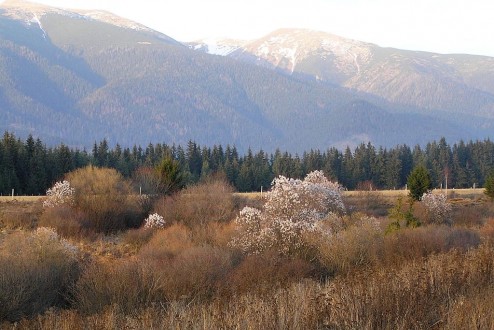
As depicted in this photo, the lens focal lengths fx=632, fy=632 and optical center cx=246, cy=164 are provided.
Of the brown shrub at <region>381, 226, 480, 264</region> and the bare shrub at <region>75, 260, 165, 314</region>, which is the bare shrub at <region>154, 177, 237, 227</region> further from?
the bare shrub at <region>75, 260, 165, 314</region>

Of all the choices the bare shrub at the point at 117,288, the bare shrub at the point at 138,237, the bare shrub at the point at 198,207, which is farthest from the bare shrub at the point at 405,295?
the bare shrub at the point at 198,207

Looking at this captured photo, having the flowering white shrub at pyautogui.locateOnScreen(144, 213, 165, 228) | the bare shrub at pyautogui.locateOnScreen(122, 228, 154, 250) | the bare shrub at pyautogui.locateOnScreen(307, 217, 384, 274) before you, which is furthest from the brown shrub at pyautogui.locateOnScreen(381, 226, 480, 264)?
the flowering white shrub at pyautogui.locateOnScreen(144, 213, 165, 228)

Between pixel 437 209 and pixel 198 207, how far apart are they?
16204 mm

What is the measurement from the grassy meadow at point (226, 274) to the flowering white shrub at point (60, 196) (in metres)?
0.75

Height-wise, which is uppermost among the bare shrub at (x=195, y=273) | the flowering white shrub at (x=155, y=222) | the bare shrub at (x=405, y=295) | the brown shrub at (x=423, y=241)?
the bare shrub at (x=405, y=295)

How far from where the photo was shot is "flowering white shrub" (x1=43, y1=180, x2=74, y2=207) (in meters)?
40.0

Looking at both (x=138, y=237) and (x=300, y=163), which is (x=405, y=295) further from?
(x=300, y=163)

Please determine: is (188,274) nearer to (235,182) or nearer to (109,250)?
(109,250)

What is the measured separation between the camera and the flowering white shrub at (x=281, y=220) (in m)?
25.9

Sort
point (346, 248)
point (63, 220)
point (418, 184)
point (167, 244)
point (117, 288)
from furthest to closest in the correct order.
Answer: point (418, 184) < point (63, 220) < point (167, 244) < point (346, 248) < point (117, 288)

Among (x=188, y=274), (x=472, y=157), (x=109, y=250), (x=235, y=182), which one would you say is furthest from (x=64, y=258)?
(x=472, y=157)

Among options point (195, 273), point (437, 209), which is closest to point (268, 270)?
point (195, 273)

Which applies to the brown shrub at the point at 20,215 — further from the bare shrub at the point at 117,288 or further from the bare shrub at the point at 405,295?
the bare shrub at the point at 405,295

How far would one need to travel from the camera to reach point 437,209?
43.0 metres
